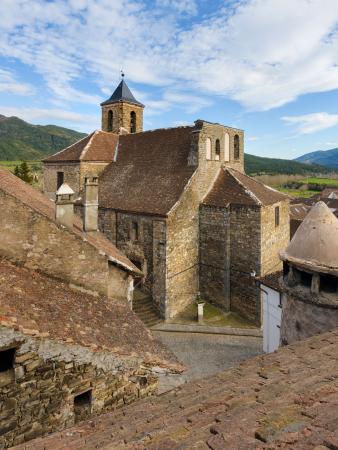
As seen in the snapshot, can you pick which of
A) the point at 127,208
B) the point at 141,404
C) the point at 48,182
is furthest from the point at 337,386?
the point at 48,182

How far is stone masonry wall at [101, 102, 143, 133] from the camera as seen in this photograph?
3067cm

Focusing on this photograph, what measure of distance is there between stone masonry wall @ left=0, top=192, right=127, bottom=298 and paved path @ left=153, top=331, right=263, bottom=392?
7305 mm

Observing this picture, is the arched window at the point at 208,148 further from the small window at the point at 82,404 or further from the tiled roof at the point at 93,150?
the small window at the point at 82,404

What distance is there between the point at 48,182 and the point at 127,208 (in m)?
9.63

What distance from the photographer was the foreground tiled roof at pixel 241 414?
8.59 feet

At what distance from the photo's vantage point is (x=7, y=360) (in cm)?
611

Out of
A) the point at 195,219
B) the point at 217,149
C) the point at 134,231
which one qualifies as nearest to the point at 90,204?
the point at 134,231

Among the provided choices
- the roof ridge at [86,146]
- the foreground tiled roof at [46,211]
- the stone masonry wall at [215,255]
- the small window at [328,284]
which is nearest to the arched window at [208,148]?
the stone masonry wall at [215,255]

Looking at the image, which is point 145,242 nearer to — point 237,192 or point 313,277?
point 237,192

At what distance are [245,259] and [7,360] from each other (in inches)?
582

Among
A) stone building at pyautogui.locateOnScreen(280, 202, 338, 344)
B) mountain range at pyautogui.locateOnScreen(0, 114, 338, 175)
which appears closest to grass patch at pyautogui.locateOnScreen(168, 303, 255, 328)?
stone building at pyautogui.locateOnScreen(280, 202, 338, 344)

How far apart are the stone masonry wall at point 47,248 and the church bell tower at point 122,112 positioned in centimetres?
2281

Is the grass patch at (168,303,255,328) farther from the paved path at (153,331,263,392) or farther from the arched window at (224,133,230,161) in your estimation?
the arched window at (224,133,230,161)

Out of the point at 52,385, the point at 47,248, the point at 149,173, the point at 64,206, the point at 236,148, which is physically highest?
the point at 236,148
